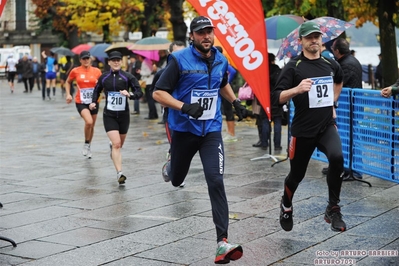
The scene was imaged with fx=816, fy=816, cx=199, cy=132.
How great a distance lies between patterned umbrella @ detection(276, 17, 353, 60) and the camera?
12000 mm

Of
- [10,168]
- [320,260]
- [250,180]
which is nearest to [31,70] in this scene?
[10,168]

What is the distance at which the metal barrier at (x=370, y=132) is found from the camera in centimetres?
1020

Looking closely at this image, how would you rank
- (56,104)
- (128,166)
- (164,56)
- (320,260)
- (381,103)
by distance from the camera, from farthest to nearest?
(56,104)
(164,56)
(128,166)
(381,103)
(320,260)

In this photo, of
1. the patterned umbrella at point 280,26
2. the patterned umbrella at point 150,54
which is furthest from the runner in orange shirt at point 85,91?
the patterned umbrella at point 150,54

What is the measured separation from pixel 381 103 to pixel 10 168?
6161 mm

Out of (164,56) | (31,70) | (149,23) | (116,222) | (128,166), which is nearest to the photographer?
(116,222)

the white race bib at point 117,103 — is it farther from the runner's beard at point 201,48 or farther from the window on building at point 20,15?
the window on building at point 20,15

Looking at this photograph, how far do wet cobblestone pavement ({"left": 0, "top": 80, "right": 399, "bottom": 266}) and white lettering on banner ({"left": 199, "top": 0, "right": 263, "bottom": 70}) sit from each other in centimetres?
175

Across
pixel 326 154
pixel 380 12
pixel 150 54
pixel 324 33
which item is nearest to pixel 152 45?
pixel 150 54

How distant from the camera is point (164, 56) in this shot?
73.4ft

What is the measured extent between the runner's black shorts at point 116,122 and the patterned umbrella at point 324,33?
8.77 feet

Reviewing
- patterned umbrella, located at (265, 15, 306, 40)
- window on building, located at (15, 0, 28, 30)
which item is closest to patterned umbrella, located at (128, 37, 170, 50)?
patterned umbrella, located at (265, 15, 306, 40)

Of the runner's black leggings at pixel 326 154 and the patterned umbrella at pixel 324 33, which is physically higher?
the patterned umbrella at pixel 324 33

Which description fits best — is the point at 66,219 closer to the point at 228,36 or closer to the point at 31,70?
the point at 228,36
